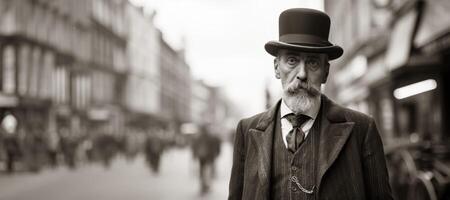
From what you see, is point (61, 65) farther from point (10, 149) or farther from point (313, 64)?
point (313, 64)

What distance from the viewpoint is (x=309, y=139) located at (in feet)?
9.38

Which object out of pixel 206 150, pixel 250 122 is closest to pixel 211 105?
pixel 206 150

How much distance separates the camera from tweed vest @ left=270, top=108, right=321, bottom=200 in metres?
2.80

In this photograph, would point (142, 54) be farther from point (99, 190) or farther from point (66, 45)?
point (99, 190)

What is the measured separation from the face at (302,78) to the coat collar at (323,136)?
12 cm

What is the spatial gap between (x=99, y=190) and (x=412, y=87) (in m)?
8.10

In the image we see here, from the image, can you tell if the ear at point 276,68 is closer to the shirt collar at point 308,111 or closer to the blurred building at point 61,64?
the shirt collar at point 308,111

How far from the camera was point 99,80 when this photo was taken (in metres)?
45.8

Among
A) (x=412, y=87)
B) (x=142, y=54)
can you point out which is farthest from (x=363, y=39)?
(x=142, y=54)

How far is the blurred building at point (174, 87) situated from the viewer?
7369 centimetres

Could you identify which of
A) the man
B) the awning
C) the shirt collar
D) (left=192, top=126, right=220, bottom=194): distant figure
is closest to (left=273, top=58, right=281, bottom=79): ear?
the man

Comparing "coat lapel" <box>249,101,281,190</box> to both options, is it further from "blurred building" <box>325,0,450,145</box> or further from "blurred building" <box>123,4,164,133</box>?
Answer: "blurred building" <box>123,4,164,133</box>

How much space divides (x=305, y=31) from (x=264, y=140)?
550mm

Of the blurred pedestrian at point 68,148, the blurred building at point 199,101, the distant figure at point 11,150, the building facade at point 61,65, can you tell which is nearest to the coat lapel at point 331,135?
the distant figure at point 11,150
